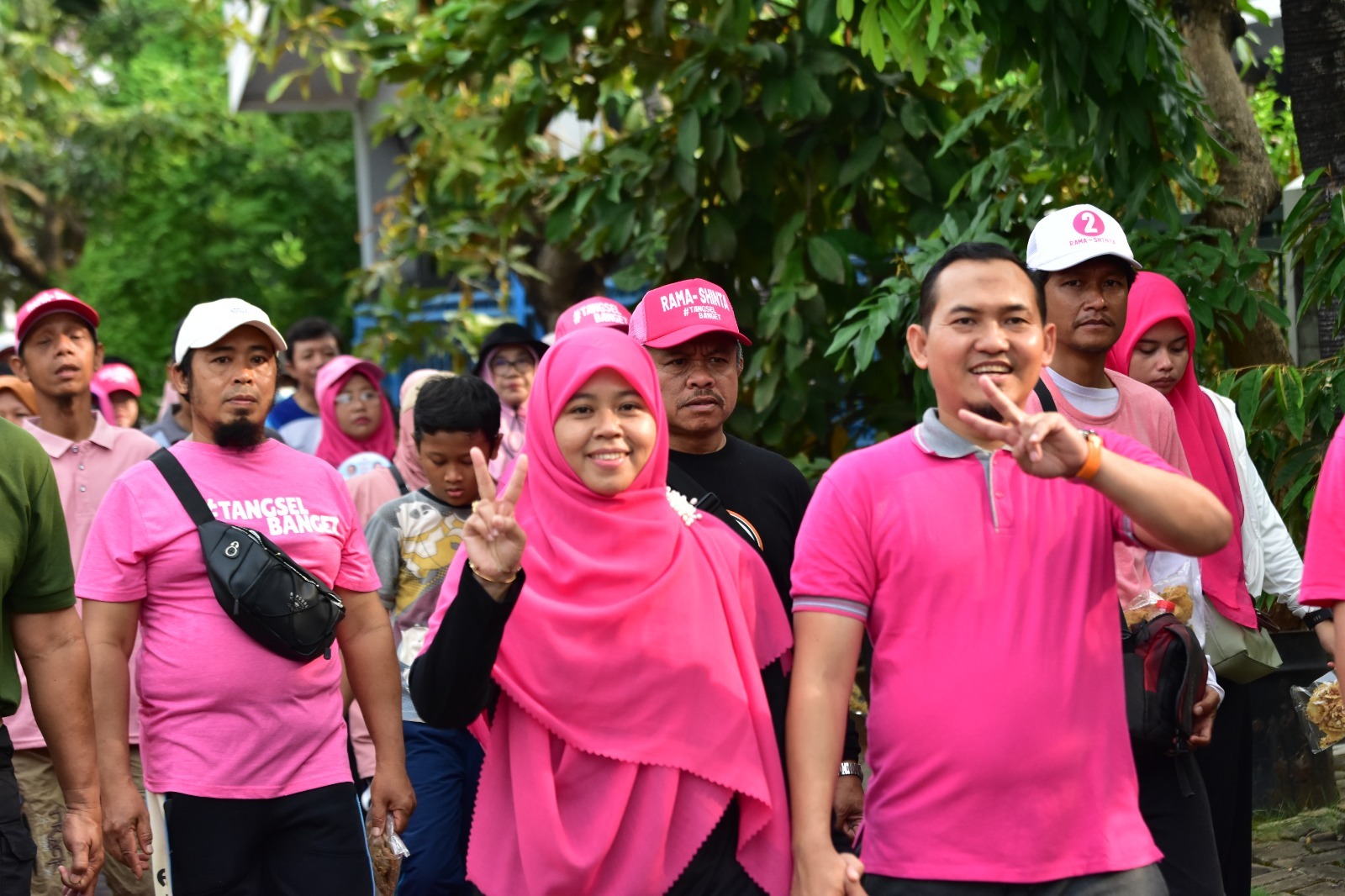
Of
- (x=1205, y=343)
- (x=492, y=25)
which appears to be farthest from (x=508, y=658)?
(x=492, y=25)

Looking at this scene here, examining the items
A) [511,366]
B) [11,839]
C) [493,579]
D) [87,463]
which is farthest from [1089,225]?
[87,463]

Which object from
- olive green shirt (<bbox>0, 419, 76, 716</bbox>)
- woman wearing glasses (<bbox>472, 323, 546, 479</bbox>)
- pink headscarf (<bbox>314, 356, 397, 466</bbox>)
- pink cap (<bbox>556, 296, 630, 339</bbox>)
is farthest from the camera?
pink headscarf (<bbox>314, 356, 397, 466</bbox>)

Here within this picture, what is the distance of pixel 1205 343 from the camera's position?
7.02 m

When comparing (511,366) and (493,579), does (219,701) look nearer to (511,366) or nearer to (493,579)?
(493,579)

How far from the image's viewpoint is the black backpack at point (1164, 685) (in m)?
3.58

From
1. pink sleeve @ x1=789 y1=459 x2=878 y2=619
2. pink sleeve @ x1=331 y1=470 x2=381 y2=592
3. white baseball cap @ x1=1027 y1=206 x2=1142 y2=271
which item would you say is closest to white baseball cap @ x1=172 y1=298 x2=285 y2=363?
pink sleeve @ x1=331 y1=470 x2=381 y2=592

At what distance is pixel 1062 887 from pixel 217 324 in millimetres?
2826

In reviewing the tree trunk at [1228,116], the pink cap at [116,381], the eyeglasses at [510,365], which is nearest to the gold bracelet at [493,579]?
the eyeglasses at [510,365]

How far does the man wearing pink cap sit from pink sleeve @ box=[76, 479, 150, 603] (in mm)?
1441

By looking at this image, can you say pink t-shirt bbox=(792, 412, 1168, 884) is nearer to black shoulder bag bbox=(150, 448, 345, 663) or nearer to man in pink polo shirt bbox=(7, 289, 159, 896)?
black shoulder bag bbox=(150, 448, 345, 663)

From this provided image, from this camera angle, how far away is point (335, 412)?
8172 millimetres

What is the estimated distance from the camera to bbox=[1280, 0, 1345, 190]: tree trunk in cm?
645

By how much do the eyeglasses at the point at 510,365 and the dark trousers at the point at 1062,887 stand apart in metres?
4.86

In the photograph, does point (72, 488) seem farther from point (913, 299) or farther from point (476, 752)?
point (913, 299)
